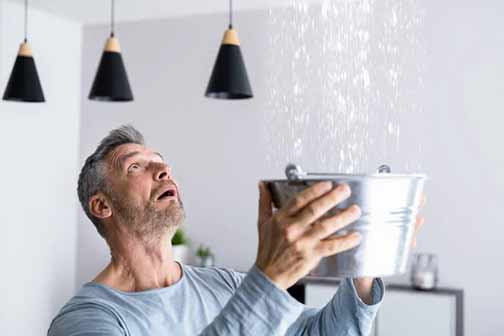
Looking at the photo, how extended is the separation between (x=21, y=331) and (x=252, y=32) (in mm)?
2567

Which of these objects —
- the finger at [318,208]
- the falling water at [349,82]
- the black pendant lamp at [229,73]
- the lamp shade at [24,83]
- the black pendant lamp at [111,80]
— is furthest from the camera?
the falling water at [349,82]

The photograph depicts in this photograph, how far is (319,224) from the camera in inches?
36.5

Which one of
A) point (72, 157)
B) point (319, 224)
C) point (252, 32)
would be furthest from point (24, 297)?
point (319, 224)

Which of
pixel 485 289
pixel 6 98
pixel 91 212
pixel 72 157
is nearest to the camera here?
pixel 91 212

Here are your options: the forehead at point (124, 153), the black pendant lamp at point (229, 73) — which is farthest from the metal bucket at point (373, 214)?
the black pendant lamp at point (229, 73)

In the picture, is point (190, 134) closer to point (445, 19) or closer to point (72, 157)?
point (72, 157)

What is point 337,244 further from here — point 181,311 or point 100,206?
point 100,206

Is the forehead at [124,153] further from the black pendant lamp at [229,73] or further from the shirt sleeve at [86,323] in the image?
the black pendant lamp at [229,73]

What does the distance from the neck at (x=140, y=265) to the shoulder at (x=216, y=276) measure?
0.12 ft

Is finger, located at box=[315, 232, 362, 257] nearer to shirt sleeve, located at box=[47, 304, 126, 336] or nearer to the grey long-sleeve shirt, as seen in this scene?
the grey long-sleeve shirt

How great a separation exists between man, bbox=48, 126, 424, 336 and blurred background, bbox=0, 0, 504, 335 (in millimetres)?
1832

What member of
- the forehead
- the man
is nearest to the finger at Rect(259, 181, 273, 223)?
the man

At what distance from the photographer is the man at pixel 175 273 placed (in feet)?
3.09

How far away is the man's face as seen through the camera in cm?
171
